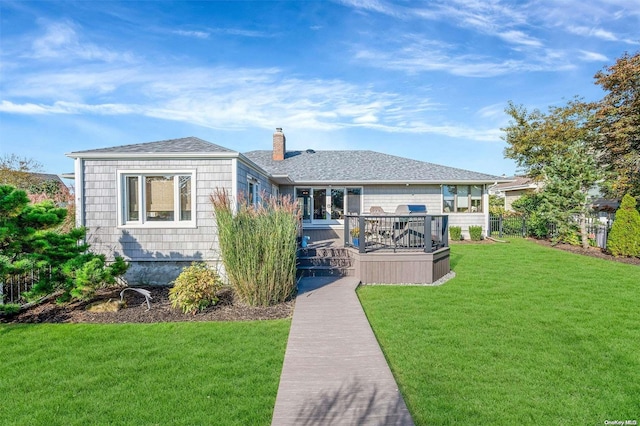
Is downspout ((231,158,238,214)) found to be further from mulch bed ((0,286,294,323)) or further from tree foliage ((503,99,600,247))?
tree foliage ((503,99,600,247))

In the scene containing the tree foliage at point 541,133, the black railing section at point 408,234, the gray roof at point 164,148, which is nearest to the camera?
the gray roof at point 164,148

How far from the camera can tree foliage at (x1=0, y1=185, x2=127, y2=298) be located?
18.0 ft

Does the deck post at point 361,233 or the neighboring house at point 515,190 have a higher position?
the neighboring house at point 515,190

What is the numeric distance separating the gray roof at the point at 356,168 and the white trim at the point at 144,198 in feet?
22.9

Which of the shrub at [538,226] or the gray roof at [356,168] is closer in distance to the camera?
the gray roof at [356,168]

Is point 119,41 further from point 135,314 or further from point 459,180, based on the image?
point 459,180

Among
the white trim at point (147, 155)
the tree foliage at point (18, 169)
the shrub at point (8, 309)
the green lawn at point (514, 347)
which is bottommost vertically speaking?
the green lawn at point (514, 347)

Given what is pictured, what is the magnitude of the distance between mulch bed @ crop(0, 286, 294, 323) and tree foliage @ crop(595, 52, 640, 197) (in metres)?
15.1

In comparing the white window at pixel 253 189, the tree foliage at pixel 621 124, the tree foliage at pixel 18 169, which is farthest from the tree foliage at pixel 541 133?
the tree foliage at pixel 18 169

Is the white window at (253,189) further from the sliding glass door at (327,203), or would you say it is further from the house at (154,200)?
the sliding glass door at (327,203)

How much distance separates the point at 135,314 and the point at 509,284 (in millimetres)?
7871

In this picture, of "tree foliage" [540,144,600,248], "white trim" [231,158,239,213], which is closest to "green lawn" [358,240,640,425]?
"white trim" [231,158,239,213]

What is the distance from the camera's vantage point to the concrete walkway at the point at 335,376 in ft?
9.05

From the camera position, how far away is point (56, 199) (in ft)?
35.2
